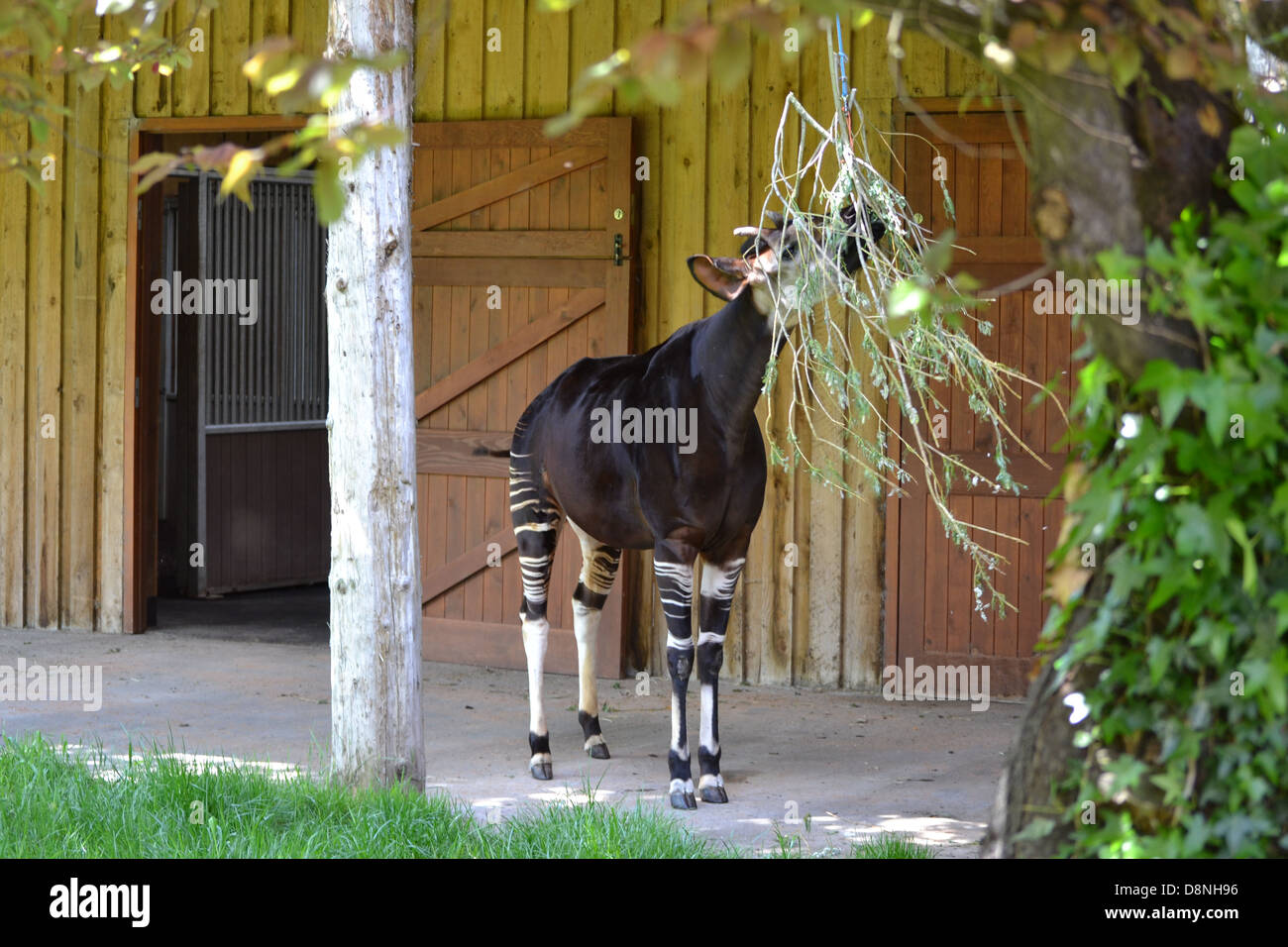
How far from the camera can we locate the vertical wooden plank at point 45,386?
8.89 meters

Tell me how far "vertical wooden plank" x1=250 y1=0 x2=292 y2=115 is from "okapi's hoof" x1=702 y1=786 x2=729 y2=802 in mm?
5016

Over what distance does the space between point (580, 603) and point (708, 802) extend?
3.82 feet

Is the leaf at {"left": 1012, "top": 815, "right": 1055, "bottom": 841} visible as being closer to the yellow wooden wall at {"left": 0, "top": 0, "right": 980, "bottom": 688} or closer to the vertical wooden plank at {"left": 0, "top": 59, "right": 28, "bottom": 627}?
the yellow wooden wall at {"left": 0, "top": 0, "right": 980, "bottom": 688}

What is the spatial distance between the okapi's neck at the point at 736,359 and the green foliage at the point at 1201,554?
262 centimetres

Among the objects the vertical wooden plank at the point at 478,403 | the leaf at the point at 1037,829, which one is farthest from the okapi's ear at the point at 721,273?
the vertical wooden plank at the point at 478,403

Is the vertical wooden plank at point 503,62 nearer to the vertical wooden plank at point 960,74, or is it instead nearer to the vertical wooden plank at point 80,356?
the vertical wooden plank at point 960,74

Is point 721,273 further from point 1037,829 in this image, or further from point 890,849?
point 1037,829

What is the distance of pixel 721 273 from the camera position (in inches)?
198

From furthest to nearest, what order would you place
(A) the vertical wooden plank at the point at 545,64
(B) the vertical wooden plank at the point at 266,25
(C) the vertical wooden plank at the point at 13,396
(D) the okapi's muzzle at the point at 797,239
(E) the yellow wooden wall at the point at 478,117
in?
(C) the vertical wooden plank at the point at 13,396 → (B) the vertical wooden plank at the point at 266,25 → (A) the vertical wooden plank at the point at 545,64 → (E) the yellow wooden wall at the point at 478,117 → (D) the okapi's muzzle at the point at 797,239

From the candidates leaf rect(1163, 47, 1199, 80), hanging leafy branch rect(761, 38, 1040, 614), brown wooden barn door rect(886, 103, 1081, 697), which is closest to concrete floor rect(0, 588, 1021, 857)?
brown wooden barn door rect(886, 103, 1081, 697)

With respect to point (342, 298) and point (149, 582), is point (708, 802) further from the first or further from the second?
point (149, 582)

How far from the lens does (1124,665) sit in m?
2.48
